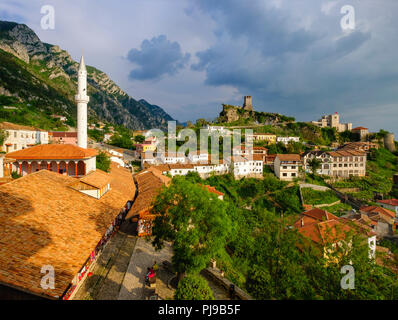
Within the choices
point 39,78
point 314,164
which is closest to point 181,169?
point 314,164

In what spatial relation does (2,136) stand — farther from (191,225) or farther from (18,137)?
(191,225)

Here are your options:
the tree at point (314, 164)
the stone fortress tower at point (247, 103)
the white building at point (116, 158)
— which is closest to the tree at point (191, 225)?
the white building at point (116, 158)

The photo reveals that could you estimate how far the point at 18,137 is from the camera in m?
33.2

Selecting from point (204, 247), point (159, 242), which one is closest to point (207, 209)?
point (204, 247)

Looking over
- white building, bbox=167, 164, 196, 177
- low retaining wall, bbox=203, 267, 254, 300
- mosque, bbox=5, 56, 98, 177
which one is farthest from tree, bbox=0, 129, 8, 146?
low retaining wall, bbox=203, 267, 254, 300

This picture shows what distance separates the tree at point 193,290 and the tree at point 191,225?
1184mm

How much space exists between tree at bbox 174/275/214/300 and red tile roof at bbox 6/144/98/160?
18.1 metres

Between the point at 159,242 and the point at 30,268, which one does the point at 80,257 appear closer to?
the point at 30,268

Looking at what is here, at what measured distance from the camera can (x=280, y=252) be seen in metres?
13.2

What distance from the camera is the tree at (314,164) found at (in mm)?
47125

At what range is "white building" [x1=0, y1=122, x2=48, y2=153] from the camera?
101ft

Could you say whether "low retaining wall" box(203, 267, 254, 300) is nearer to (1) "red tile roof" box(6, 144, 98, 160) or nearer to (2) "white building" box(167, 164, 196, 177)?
(1) "red tile roof" box(6, 144, 98, 160)
